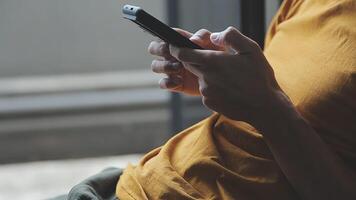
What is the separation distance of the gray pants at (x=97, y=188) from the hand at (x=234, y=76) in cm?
20

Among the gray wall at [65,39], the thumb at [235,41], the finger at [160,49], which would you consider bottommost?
the gray wall at [65,39]

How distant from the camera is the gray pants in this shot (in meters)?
0.83

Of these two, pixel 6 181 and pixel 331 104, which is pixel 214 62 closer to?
pixel 331 104

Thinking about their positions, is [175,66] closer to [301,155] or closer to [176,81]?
[176,81]

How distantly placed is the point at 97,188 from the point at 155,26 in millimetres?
260

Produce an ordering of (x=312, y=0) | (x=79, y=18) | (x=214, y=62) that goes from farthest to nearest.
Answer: (x=79, y=18) → (x=312, y=0) → (x=214, y=62)

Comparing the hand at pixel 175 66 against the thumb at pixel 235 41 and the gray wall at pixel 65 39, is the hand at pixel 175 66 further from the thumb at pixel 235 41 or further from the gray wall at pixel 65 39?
the gray wall at pixel 65 39

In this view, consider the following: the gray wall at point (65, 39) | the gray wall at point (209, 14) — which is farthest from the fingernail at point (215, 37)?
the gray wall at point (65, 39)

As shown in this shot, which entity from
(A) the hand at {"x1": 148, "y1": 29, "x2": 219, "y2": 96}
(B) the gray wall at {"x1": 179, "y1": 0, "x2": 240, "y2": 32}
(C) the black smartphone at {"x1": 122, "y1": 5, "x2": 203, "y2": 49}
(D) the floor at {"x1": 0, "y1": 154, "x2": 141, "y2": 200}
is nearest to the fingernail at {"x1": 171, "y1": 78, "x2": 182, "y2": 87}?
(A) the hand at {"x1": 148, "y1": 29, "x2": 219, "y2": 96}

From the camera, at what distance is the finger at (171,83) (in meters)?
0.90

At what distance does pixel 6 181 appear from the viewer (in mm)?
1942

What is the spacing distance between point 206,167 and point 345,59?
212mm

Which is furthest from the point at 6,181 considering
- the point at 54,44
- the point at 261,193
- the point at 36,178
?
the point at 261,193

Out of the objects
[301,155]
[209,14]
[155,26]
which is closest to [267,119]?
[301,155]
